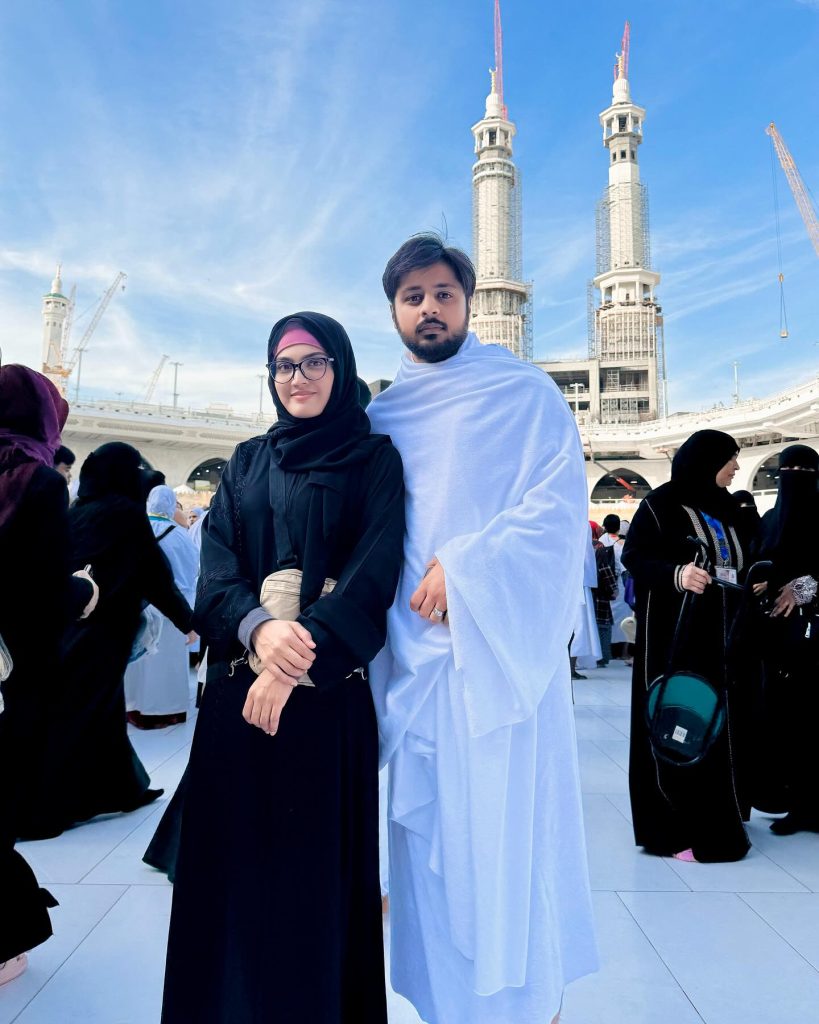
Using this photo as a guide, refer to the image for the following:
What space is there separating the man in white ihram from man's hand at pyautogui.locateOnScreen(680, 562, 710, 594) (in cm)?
109

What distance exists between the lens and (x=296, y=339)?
1.40 m

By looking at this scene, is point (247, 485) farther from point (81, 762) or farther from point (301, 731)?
point (81, 762)

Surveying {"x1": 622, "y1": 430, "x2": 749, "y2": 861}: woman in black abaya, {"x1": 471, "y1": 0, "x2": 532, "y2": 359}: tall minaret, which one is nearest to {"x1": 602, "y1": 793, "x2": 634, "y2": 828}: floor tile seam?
{"x1": 622, "y1": 430, "x2": 749, "y2": 861}: woman in black abaya

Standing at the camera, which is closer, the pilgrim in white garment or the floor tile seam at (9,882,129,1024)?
the floor tile seam at (9,882,129,1024)

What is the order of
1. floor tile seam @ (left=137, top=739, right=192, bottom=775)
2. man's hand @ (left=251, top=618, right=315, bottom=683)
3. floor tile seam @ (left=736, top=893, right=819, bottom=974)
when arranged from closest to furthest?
man's hand @ (left=251, top=618, right=315, bottom=683)
floor tile seam @ (left=736, top=893, right=819, bottom=974)
floor tile seam @ (left=137, top=739, right=192, bottom=775)

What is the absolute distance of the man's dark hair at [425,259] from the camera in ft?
4.97

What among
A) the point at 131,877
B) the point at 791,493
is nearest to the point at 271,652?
the point at 131,877

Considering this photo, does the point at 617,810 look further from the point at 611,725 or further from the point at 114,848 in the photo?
the point at 114,848

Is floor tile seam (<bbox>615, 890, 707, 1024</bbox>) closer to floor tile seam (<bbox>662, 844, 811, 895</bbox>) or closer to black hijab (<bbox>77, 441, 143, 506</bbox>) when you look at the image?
floor tile seam (<bbox>662, 844, 811, 895</bbox>)

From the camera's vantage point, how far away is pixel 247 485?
4.62 ft

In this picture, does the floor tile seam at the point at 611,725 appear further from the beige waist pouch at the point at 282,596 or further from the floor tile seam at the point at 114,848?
the beige waist pouch at the point at 282,596

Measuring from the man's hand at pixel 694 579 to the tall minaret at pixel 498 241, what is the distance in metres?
54.5

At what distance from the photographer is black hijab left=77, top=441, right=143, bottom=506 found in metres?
2.81

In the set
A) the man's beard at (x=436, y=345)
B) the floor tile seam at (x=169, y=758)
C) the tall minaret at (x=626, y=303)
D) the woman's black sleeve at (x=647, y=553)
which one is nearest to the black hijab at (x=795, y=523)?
the woman's black sleeve at (x=647, y=553)
